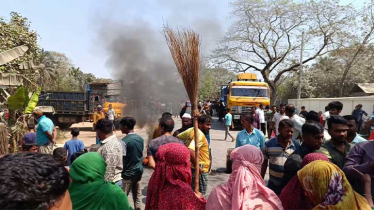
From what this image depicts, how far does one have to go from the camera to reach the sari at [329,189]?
1807 millimetres

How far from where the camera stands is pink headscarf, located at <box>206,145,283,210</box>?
1.98 m

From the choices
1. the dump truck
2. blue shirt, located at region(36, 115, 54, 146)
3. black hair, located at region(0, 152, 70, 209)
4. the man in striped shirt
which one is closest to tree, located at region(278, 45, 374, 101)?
the dump truck

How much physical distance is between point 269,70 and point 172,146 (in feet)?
81.8

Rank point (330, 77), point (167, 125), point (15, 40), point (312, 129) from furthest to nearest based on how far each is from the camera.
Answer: point (330, 77)
point (15, 40)
point (167, 125)
point (312, 129)

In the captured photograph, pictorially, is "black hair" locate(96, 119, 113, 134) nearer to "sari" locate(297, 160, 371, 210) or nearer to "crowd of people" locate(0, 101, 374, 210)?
"crowd of people" locate(0, 101, 374, 210)

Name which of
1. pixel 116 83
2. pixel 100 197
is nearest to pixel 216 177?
pixel 100 197

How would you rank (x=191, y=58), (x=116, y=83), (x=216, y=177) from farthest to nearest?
(x=116, y=83)
(x=216, y=177)
(x=191, y=58)

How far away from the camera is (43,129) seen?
505 cm

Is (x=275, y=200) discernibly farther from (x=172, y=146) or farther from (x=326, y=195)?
(x=172, y=146)

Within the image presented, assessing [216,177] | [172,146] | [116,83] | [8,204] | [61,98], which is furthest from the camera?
[116,83]

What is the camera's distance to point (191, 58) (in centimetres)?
310

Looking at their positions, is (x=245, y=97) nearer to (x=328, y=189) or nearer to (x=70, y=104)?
(x=70, y=104)

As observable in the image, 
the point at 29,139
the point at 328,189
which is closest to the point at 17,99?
the point at 29,139

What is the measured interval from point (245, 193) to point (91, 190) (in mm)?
1045
